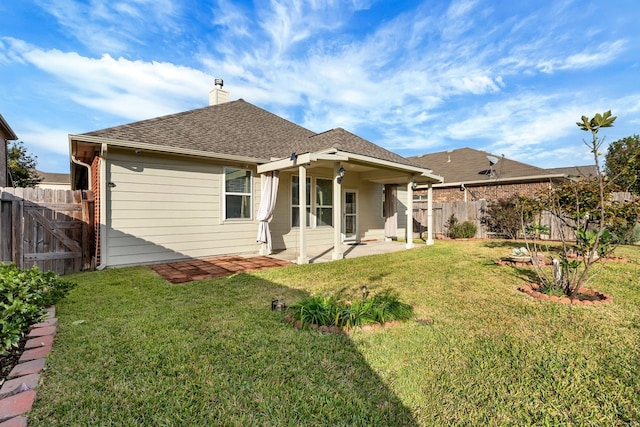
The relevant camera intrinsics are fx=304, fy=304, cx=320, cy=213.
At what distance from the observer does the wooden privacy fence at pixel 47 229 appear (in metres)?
5.79

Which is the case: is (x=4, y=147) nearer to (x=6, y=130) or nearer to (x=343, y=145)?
(x=6, y=130)

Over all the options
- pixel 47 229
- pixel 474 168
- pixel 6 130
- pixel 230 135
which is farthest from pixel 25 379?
pixel 474 168

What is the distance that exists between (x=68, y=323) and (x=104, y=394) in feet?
6.02

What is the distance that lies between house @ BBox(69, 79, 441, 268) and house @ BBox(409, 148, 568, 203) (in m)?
7.29

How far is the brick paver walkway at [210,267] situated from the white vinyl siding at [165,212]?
44 cm

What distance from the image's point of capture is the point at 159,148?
22.6 ft

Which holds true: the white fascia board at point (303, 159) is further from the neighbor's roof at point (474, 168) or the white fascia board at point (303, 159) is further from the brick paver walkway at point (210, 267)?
the neighbor's roof at point (474, 168)

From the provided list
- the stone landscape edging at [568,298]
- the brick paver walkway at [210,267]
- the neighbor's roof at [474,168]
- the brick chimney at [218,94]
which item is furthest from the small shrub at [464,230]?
the brick chimney at [218,94]

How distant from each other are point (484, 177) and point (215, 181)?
14.7 metres

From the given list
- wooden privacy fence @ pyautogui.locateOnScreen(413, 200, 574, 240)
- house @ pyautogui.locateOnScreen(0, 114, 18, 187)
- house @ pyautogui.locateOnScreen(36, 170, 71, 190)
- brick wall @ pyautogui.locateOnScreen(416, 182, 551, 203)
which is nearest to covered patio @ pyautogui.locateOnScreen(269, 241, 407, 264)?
wooden privacy fence @ pyautogui.locateOnScreen(413, 200, 574, 240)

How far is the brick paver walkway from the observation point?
602cm

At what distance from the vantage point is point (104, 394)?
7.07 feet

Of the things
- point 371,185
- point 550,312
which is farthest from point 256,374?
point 371,185

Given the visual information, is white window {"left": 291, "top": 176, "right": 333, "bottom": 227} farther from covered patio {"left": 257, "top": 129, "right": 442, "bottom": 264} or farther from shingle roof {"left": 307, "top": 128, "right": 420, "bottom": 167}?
shingle roof {"left": 307, "top": 128, "right": 420, "bottom": 167}
